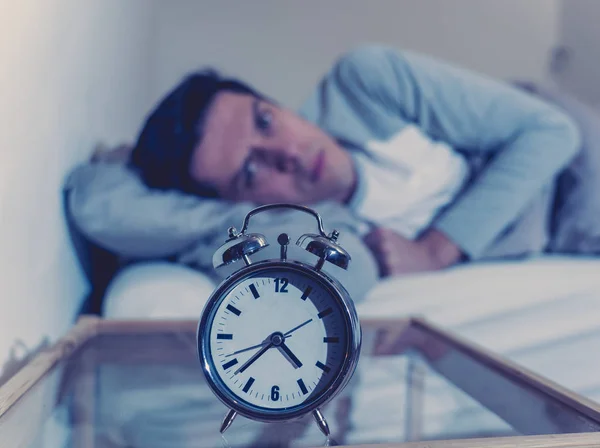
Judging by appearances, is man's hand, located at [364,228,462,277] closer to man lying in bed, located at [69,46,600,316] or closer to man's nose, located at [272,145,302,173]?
man lying in bed, located at [69,46,600,316]

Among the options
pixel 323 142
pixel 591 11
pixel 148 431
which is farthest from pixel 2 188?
pixel 591 11

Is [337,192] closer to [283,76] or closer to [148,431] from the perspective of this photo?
[148,431]

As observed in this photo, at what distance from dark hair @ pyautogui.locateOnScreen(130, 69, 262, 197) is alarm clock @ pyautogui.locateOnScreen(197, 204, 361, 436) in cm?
71

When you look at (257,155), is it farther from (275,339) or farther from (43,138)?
(275,339)

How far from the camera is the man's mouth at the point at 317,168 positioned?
1263 mm

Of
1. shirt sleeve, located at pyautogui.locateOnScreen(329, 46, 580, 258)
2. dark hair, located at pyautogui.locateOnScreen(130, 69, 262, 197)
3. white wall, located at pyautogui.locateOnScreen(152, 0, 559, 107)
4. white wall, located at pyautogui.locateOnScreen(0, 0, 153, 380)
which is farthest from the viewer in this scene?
white wall, located at pyautogui.locateOnScreen(152, 0, 559, 107)

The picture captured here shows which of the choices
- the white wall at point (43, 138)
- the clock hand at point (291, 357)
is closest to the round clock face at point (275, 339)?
the clock hand at point (291, 357)

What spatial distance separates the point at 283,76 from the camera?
2.21m

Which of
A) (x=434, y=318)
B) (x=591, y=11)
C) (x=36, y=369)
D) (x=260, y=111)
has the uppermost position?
(x=591, y=11)

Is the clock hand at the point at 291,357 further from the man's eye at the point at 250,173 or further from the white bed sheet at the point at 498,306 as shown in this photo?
the man's eye at the point at 250,173

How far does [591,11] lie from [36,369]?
236 cm

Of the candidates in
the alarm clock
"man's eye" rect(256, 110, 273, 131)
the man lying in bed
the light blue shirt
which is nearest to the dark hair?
the man lying in bed

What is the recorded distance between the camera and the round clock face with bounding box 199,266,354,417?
494mm

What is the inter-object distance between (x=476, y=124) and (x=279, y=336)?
1.08m
